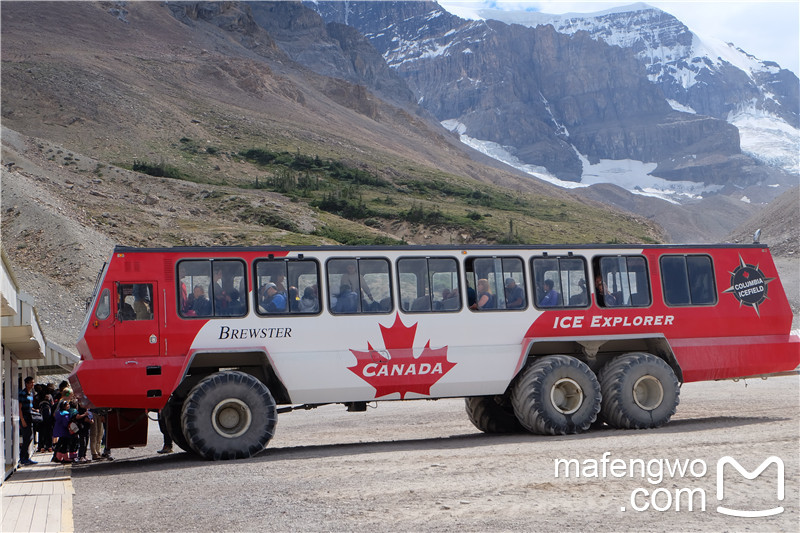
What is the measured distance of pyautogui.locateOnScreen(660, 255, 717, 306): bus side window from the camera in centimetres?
1781

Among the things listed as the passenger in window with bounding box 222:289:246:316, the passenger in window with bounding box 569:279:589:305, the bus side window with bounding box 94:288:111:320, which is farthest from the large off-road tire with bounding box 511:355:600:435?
the bus side window with bounding box 94:288:111:320

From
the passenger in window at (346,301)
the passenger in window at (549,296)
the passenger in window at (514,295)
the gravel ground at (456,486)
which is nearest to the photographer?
the gravel ground at (456,486)

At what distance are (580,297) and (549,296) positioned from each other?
639 millimetres

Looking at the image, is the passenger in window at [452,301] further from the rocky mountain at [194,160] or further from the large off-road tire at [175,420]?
the rocky mountain at [194,160]

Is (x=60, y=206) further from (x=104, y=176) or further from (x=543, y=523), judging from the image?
(x=543, y=523)

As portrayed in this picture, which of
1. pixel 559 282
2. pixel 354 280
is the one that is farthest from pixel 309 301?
pixel 559 282

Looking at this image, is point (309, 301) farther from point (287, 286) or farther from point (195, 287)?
point (195, 287)

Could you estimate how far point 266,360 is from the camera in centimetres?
1575

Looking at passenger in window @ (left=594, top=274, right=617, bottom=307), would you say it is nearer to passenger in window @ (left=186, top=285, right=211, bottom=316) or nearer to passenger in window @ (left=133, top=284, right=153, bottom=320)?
passenger in window @ (left=186, top=285, right=211, bottom=316)

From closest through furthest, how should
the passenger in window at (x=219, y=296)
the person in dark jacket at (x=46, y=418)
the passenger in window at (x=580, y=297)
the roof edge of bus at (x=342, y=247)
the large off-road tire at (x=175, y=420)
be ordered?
1. the roof edge of bus at (x=342, y=247)
2. the passenger in window at (x=219, y=296)
3. the large off-road tire at (x=175, y=420)
4. the passenger in window at (x=580, y=297)
5. the person in dark jacket at (x=46, y=418)

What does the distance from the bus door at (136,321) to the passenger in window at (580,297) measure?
758 centimetres

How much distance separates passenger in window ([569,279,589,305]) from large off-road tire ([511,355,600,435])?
1109 millimetres

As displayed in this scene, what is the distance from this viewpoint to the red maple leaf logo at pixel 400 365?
15984 millimetres

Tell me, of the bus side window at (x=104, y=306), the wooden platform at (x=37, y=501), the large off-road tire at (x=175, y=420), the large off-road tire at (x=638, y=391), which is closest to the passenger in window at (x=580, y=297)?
the large off-road tire at (x=638, y=391)
